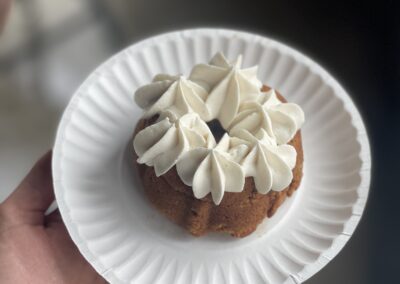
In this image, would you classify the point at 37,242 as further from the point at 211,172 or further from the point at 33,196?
the point at 211,172

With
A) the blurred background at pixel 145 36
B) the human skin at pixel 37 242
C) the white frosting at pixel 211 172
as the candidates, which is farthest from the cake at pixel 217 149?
the blurred background at pixel 145 36

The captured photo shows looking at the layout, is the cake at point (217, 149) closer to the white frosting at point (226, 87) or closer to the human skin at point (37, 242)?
the white frosting at point (226, 87)

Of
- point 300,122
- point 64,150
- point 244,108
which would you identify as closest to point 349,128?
point 300,122

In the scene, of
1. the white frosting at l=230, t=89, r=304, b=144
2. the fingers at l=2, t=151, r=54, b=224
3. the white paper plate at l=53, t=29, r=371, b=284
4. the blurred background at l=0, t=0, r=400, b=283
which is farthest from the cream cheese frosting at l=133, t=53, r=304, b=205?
the blurred background at l=0, t=0, r=400, b=283

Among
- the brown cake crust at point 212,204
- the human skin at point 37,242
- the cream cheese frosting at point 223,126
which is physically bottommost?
the human skin at point 37,242

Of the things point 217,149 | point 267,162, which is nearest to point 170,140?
point 217,149

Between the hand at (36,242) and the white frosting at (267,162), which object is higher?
the white frosting at (267,162)
